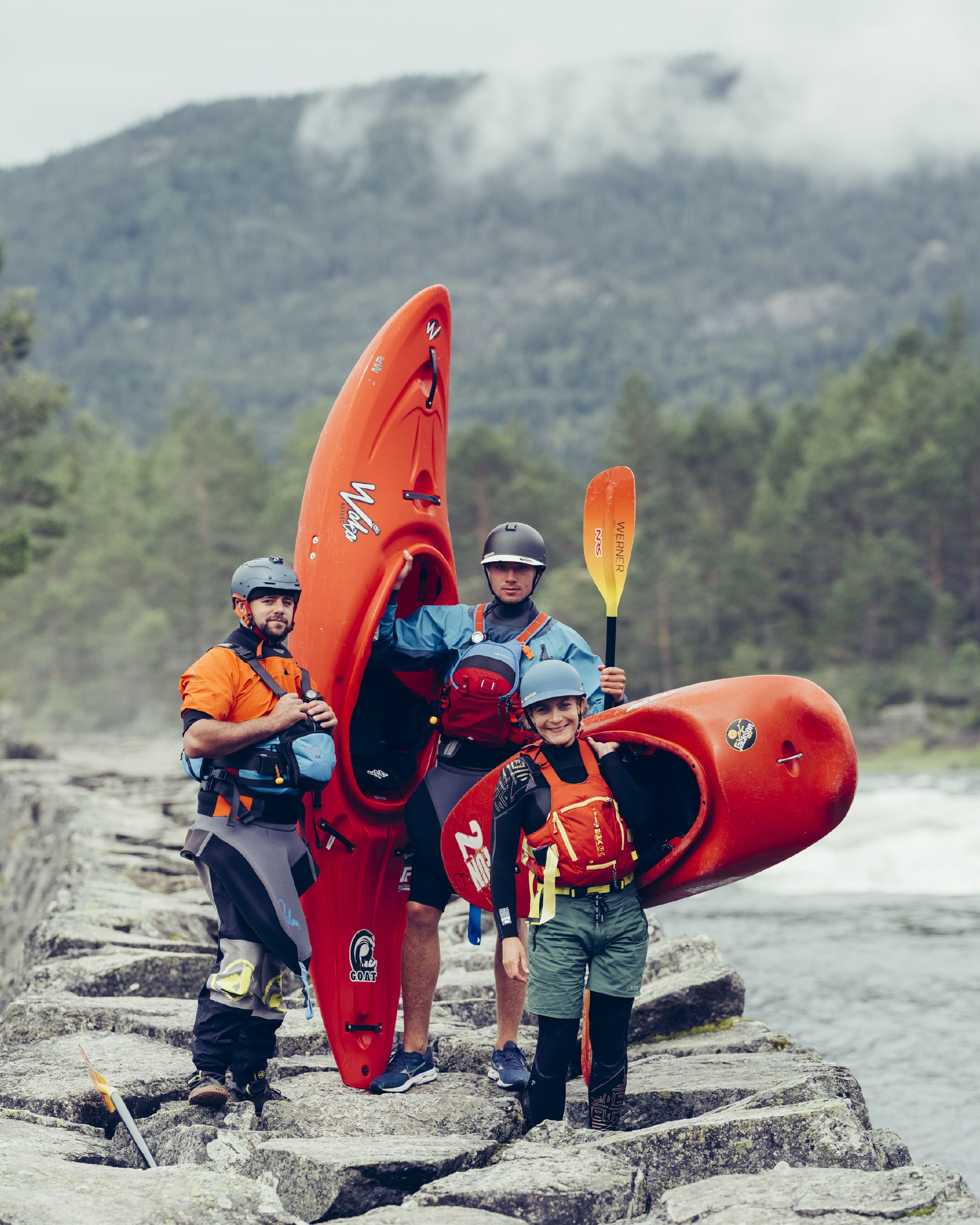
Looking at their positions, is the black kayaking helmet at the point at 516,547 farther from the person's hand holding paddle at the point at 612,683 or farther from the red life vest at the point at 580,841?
the red life vest at the point at 580,841

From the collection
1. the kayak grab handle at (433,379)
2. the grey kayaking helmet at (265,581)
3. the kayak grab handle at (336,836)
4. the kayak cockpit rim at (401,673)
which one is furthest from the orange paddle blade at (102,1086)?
the kayak grab handle at (433,379)

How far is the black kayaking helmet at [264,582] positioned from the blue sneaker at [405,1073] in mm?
1458

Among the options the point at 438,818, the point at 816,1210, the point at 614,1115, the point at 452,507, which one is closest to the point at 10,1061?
the point at 438,818

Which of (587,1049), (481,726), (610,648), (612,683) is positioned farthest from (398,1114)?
(610,648)

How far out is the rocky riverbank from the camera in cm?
307

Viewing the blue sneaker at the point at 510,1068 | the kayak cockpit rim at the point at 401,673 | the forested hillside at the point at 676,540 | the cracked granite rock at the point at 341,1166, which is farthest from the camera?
the forested hillside at the point at 676,540

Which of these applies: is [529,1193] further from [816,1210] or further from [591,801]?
[591,801]

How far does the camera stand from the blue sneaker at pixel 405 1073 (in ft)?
13.8

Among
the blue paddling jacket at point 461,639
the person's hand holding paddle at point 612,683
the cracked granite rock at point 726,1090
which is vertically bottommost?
the cracked granite rock at point 726,1090

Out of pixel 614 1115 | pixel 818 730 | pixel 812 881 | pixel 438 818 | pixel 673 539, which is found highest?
pixel 673 539

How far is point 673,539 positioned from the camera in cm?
3822

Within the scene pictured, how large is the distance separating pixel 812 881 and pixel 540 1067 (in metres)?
10.1

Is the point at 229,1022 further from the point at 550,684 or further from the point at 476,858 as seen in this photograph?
the point at 550,684

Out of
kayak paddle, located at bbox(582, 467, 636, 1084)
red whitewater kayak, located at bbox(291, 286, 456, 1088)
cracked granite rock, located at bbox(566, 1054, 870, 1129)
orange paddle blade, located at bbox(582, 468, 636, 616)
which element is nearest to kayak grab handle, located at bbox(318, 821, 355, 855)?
red whitewater kayak, located at bbox(291, 286, 456, 1088)
